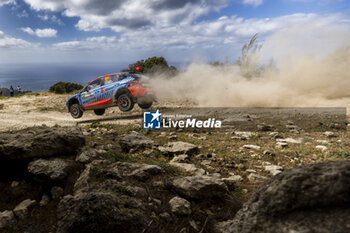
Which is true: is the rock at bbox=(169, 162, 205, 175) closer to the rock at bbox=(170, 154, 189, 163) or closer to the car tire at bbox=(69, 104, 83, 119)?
the rock at bbox=(170, 154, 189, 163)

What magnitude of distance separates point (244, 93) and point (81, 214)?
11.5 meters

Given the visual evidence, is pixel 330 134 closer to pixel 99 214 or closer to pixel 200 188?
pixel 200 188

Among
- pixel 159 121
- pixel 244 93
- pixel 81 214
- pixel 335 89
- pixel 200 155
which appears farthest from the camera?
pixel 244 93

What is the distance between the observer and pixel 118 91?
33.2ft

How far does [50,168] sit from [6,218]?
2.92 ft

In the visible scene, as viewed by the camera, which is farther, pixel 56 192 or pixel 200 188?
pixel 56 192

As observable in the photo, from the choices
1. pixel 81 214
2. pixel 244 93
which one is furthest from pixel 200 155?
pixel 244 93

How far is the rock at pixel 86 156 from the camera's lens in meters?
3.94

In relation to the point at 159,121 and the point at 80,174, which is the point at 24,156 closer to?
the point at 80,174

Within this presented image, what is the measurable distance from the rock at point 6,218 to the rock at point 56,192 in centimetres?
52

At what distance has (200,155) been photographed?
16.0 feet

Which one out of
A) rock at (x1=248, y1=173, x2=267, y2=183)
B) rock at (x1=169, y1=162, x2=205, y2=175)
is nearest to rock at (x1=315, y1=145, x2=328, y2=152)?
rock at (x1=248, y1=173, x2=267, y2=183)

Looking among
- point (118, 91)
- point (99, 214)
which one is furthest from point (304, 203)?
point (118, 91)

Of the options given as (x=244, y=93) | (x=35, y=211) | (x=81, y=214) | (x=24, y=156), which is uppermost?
(x=244, y=93)
